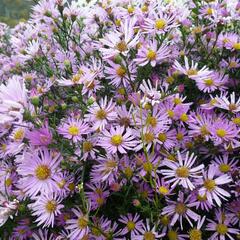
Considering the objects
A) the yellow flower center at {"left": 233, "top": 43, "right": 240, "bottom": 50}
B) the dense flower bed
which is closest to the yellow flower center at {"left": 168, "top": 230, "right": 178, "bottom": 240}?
the dense flower bed

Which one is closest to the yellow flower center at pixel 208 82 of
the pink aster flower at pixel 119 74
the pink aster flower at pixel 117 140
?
the pink aster flower at pixel 119 74

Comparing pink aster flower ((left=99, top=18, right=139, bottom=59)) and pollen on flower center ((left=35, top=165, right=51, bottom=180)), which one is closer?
pollen on flower center ((left=35, top=165, right=51, bottom=180))

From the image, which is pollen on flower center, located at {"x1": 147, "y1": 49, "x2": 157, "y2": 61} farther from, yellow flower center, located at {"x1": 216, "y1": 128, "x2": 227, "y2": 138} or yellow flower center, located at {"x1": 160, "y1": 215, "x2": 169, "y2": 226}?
yellow flower center, located at {"x1": 160, "y1": 215, "x2": 169, "y2": 226}

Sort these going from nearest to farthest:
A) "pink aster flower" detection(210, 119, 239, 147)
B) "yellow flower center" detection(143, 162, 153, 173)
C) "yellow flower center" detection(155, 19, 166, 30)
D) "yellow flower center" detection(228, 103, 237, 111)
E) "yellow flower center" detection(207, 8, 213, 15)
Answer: "yellow flower center" detection(143, 162, 153, 173)
"pink aster flower" detection(210, 119, 239, 147)
"yellow flower center" detection(228, 103, 237, 111)
"yellow flower center" detection(155, 19, 166, 30)
"yellow flower center" detection(207, 8, 213, 15)

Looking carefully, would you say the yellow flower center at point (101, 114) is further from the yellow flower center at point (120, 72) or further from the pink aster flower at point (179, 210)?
the pink aster flower at point (179, 210)

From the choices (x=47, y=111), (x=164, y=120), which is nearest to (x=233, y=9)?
(x=164, y=120)

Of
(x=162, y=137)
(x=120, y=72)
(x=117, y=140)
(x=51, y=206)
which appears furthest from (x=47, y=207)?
(x=120, y=72)

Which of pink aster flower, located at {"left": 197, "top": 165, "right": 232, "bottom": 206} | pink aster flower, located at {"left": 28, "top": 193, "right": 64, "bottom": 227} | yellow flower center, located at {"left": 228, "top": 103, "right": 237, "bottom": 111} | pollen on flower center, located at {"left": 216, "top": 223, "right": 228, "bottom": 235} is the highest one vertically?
yellow flower center, located at {"left": 228, "top": 103, "right": 237, "bottom": 111}

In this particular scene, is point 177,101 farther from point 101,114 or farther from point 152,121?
point 101,114
